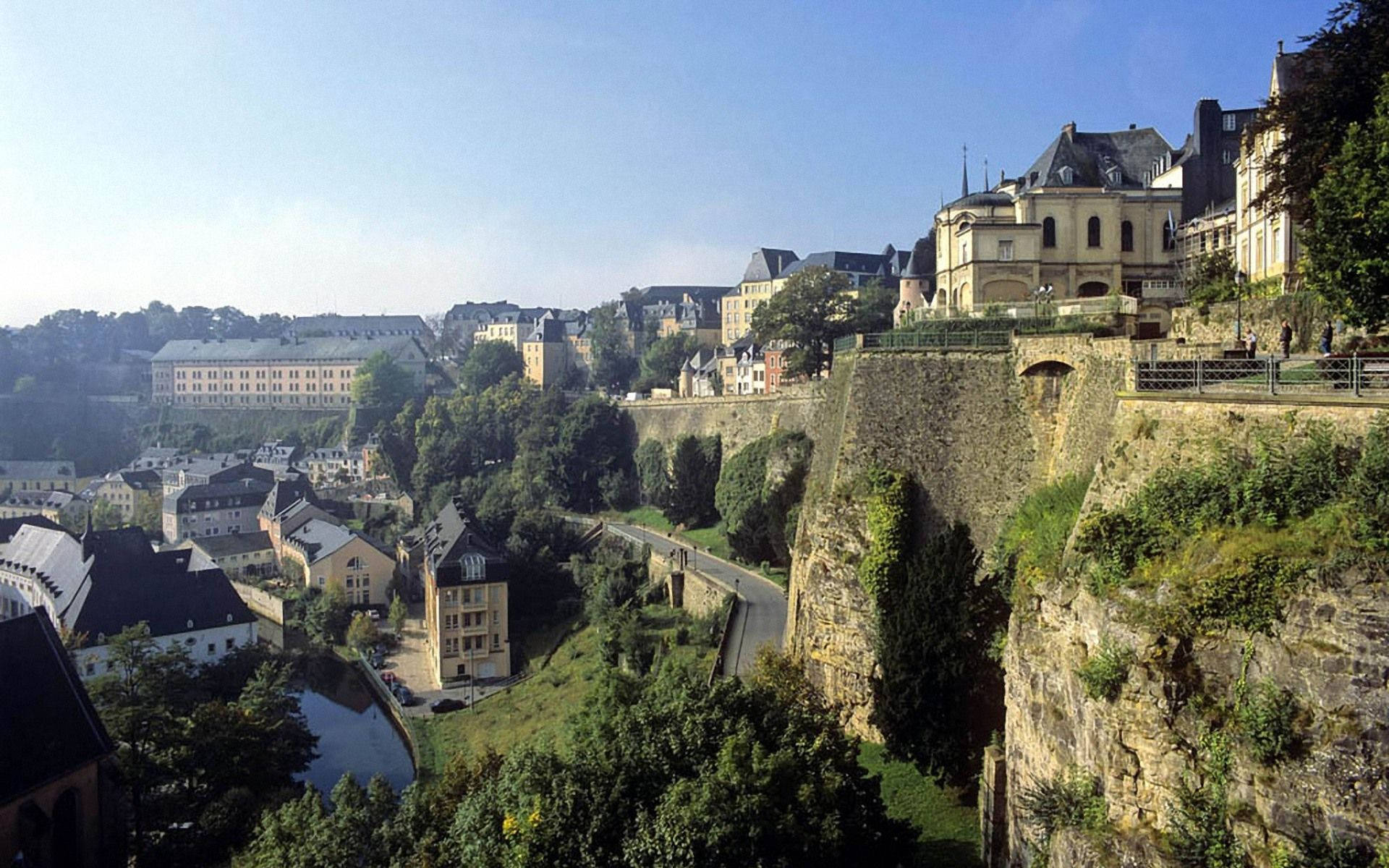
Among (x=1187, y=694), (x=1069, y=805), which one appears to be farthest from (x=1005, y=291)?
(x=1187, y=694)

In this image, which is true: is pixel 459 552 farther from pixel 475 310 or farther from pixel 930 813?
pixel 475 310

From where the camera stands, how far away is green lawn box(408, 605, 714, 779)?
3484 cm

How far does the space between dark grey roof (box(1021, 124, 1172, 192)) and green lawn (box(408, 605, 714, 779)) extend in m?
19.7

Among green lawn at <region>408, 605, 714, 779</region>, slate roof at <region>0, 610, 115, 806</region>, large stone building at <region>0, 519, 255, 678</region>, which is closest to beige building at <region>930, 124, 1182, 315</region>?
green lawn at <region>408, 605, 714, 779</region>

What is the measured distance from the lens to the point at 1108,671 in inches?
520

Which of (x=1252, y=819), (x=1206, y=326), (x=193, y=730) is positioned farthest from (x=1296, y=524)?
(x=193, y=730)

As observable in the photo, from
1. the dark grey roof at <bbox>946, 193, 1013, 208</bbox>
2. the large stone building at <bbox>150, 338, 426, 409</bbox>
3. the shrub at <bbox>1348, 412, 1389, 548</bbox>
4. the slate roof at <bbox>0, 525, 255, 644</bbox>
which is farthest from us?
the large stone building at <bbox>150, 338, 426, 409</bbox>

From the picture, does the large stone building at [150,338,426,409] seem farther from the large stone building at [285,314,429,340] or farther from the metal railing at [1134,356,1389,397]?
the metal railing at [1134,356,1389,397]

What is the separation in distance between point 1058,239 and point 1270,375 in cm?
1910

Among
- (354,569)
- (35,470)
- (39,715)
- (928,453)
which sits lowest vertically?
(354,569)

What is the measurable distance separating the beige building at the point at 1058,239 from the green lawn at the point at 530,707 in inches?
578

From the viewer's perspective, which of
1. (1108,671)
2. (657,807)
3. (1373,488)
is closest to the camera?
(1373,488)

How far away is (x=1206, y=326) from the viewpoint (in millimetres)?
23516

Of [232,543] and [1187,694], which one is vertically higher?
[1187,694]
